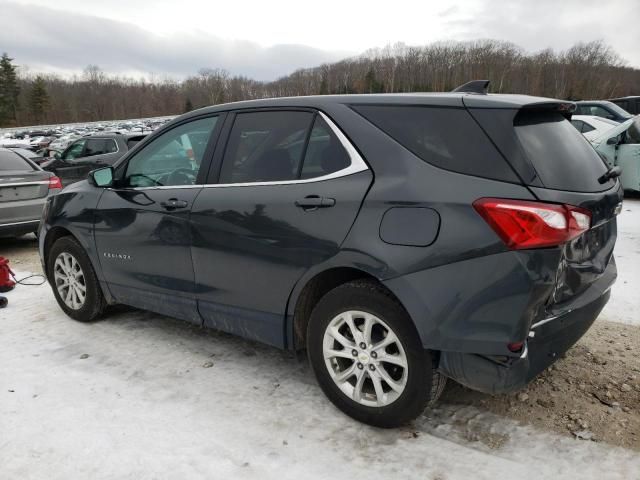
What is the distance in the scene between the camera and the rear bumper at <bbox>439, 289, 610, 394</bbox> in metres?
2.30

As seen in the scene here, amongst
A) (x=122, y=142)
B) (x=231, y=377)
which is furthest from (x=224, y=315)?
(x=122, y=142)

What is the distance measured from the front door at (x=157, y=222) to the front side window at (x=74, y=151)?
29.1 feet

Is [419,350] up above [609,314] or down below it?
above

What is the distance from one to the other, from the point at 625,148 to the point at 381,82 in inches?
3732

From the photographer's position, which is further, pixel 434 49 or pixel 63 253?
pixel 434 49

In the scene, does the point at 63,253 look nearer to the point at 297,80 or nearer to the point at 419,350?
the point at 419,350

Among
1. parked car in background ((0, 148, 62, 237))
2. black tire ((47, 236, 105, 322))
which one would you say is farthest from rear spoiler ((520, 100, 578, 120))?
parked car in background ((0, 148, 62, 237))

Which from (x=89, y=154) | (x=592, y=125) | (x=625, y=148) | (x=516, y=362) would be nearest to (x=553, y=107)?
Answer: (x=516, y=362)

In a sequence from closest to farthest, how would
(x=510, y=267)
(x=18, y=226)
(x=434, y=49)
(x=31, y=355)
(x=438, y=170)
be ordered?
(x=510, y=267)
(x=438, y=170)
(x=31, y=355)
(x=18, y=226)
(x=434, y=49)

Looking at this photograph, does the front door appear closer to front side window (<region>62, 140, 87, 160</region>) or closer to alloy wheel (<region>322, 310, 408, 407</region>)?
alloy wheel (<region>322, 310, 408, 407</region>)

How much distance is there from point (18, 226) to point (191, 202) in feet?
16.6

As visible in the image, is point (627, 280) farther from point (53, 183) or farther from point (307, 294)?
point (53, 183)

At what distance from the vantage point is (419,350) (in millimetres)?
2449

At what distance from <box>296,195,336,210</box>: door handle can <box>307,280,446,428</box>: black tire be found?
43 centimetres
